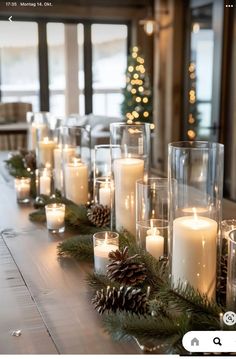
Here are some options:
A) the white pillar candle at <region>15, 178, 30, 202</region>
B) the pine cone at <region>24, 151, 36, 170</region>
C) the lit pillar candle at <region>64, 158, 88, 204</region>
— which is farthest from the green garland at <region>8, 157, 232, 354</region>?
the pine cone at <region>24, 151, 36, 170</region>

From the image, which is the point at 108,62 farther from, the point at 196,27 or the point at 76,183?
the point at 76,183

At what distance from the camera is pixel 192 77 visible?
4773 millimetres

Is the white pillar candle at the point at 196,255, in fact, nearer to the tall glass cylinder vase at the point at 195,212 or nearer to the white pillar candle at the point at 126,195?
the tall glass cylinder vase at the point at 195,212

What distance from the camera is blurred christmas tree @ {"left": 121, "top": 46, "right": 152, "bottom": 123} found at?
5.59 m

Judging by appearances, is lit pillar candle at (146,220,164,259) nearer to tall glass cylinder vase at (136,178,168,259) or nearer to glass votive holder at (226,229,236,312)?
tall glass cylinder vase at (136,178,168,259)

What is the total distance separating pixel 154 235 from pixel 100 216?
0.22 meters

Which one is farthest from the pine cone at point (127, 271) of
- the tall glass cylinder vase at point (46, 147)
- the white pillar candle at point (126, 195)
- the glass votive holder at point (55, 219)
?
the tall glass cylinder vase at point (46, 147)

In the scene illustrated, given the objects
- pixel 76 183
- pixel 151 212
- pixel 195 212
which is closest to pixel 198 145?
pixel 195 212

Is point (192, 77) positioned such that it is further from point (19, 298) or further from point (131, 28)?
point (19, 298)

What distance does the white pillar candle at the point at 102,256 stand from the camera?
867 mm

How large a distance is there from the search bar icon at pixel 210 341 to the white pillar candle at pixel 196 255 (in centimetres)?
12

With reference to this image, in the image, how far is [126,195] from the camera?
1.05 metres

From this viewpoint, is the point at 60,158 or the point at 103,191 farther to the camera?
the point at 60,158

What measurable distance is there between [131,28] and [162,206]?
5584mm
